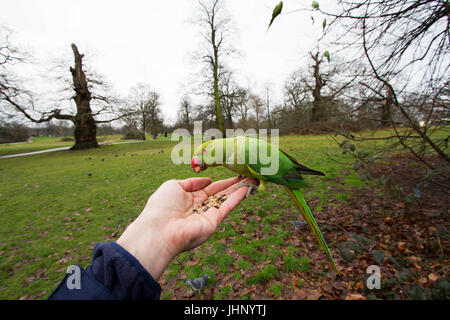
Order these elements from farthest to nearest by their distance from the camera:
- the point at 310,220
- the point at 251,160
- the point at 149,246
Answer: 1. the point at 251,160
2. the point at 310,220
3. the point at 149,246

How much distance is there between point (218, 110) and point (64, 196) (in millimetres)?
17166

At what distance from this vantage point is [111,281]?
4.66 feet

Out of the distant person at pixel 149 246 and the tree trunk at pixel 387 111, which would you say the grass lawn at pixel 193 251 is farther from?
the distant person at pixel 149 246

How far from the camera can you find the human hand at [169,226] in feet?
5.91

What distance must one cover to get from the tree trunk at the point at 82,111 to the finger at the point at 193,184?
23.0 meters

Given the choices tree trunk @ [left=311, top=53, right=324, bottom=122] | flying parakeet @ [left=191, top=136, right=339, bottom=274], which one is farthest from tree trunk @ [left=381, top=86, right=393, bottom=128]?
flying parakeet @ [left=191, top=136, right=339, bottom=274]

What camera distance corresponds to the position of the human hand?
5.91ft

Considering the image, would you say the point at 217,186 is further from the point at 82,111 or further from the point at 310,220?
the point at 82,111

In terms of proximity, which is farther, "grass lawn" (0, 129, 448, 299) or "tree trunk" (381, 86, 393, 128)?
"grass lawn" (0, 129, 448, 299)

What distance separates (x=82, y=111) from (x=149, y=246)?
25.6 m

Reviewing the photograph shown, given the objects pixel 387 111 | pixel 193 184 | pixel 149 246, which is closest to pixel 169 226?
pixel 149 246

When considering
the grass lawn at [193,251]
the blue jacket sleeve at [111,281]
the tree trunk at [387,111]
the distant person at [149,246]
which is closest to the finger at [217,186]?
the distant person at [149,246]

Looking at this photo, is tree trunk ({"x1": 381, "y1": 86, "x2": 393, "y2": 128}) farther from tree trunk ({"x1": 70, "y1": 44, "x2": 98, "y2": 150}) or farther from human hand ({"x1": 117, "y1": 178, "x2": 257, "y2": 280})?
tree trunk ({"x1": 70, "y1": 44, "x2": 98, "y2": 150})
